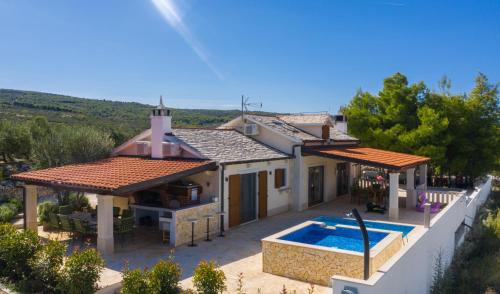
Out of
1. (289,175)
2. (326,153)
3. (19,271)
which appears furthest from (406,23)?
(19,271)

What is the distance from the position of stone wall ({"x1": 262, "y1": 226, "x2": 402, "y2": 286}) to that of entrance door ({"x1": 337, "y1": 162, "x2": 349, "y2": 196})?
586 inches

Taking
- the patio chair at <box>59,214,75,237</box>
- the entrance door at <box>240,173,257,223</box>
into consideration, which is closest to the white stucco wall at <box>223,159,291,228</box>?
the entrance door at <box>240,173,257,223</box>

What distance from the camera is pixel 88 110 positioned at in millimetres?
82688

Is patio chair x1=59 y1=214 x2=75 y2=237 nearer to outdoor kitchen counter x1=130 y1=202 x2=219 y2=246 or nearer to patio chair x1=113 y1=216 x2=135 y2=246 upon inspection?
patio chair x1=113 y1=216 x2=135 y2=246

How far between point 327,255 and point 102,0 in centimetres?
1584

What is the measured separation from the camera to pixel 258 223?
1939cm

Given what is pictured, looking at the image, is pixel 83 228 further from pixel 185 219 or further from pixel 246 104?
pixel 246 104

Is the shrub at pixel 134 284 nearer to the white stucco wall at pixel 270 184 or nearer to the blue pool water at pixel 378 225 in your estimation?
the white stucco wall at pixel 270 184

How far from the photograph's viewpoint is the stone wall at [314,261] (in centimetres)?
1130

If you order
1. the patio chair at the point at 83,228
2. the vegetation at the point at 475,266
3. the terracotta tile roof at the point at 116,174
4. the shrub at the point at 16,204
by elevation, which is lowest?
the vegetation at the point at 475,266

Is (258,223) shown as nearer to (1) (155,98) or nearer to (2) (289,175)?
(2) (289,175)

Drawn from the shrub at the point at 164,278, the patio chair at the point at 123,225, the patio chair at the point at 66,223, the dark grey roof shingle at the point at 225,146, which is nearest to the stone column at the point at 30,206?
the patio chair at the point at 66,223

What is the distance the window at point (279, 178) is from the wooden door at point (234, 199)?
3277 mm

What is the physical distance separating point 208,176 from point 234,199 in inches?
69.3
